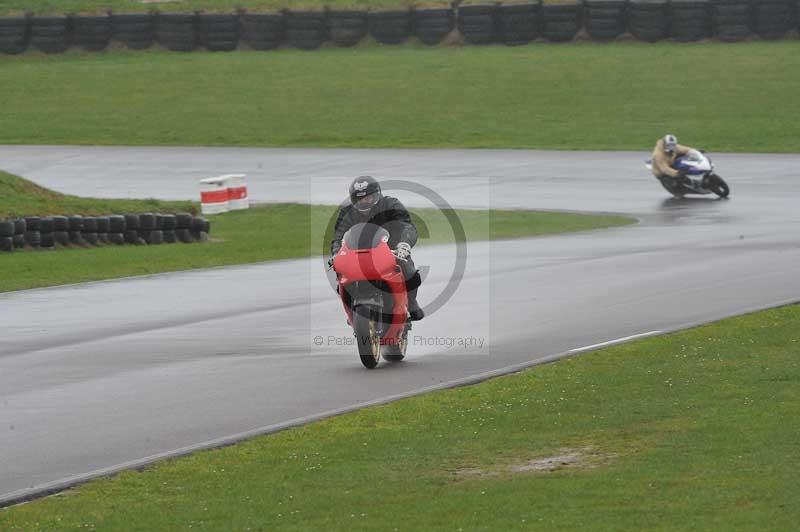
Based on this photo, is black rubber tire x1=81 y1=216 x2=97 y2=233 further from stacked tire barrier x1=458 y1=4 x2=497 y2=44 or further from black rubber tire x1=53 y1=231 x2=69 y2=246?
stacked tire barrier x1=458 y1=4 x2=497 y2=44

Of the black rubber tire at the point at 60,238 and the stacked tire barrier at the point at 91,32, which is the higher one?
the stacked tire barrier at the point at 91,32

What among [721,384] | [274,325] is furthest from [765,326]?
[274,325]

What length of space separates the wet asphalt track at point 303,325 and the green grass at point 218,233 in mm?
947

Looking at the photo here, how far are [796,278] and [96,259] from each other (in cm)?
982

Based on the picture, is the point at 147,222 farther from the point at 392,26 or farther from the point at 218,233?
the point at 392,26

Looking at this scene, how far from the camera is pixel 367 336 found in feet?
39.7

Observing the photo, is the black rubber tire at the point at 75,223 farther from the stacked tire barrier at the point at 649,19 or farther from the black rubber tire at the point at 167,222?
the stacked tire barrier at the point at 649,19

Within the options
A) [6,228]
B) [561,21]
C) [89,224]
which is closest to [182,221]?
[89,224]

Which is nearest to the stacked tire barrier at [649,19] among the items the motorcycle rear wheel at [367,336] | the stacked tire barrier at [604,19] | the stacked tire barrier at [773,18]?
the stacked tire barrier at [604,19]

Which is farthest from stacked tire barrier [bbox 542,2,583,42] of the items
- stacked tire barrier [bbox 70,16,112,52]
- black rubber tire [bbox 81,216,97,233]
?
black rubber tire [bbox 81,216,97,233]

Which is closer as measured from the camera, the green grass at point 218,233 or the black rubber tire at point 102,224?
the green grass at point 218,233

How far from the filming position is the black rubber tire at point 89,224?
21.8 m

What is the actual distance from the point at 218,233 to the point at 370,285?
1238 cm

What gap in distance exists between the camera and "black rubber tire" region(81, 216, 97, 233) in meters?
21.8
